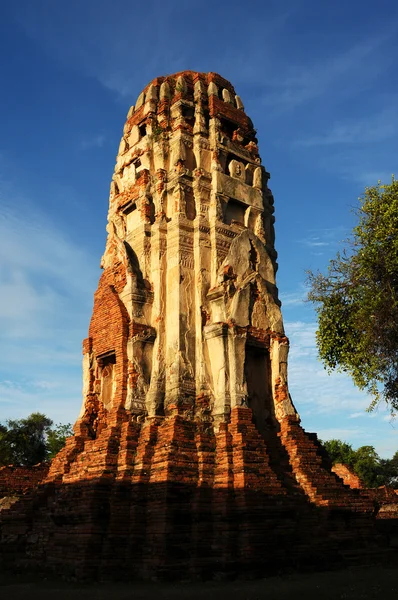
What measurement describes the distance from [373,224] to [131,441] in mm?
7178

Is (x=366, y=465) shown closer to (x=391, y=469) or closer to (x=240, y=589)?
(x=391, y=469)

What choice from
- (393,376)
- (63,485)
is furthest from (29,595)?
(393,376)

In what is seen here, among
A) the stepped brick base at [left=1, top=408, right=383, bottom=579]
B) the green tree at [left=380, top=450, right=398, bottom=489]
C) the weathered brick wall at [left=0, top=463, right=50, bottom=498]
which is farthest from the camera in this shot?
the green tree at [left=380, top=450, right=398, bottom=489]

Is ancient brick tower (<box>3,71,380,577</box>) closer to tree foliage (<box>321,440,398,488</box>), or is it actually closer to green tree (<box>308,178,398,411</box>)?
green tree (<box>308,178,398,411</box>)

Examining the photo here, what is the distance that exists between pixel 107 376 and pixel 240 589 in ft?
20.8

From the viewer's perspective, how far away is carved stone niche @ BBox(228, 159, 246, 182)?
47.3 feet

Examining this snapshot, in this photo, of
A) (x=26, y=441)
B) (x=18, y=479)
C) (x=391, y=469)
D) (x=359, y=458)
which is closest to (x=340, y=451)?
(x=359, y=458)

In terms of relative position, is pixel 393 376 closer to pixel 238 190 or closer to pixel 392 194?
pixel 392 194

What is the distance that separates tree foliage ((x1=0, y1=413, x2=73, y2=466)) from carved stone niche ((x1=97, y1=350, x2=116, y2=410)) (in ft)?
65.4

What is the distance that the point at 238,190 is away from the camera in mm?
14148

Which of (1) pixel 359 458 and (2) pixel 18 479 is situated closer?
(2) pixel 18 479

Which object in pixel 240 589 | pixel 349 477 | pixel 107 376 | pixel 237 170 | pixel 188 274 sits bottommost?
pixel 240 589

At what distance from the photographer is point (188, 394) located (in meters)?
11.3

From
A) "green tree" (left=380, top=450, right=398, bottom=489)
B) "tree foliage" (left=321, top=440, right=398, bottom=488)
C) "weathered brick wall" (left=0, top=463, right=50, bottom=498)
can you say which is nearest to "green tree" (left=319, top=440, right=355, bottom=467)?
"tree foliage" (left=321, top=440, right=398, bottom=488)
